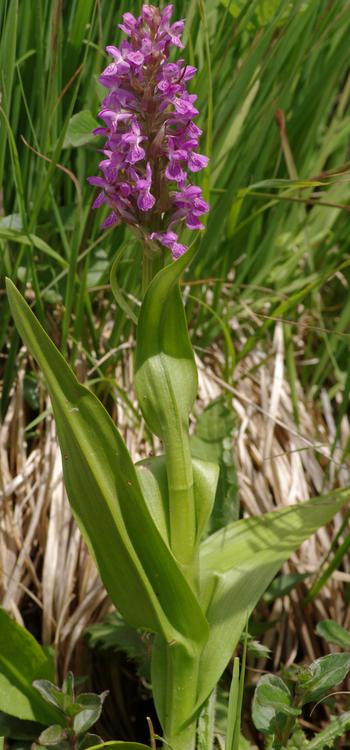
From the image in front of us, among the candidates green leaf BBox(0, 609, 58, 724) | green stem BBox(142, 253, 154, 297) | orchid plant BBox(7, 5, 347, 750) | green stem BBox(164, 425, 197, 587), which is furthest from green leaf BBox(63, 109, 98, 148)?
green leaf BBox(0, 609, 58, 724)

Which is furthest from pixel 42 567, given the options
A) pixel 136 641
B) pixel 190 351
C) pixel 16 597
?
pixel 190 351

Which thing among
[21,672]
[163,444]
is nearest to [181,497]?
[163,444]

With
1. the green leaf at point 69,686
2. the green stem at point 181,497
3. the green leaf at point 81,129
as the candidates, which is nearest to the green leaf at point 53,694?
the green leaf at point 69,686

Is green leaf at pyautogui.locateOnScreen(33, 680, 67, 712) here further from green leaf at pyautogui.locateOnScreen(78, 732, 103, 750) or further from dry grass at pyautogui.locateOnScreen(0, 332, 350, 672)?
dry grass at pyautogui.locateOnScreen(0, 332, 350, 672)

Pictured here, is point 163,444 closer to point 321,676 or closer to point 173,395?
point 173,395

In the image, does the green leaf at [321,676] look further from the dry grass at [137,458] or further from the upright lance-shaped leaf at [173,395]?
the dry grass at [137,458]

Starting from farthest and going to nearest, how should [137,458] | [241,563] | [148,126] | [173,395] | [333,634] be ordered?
[137,458] < [333,634] < [241,563] < [173,395] < [148,126]
